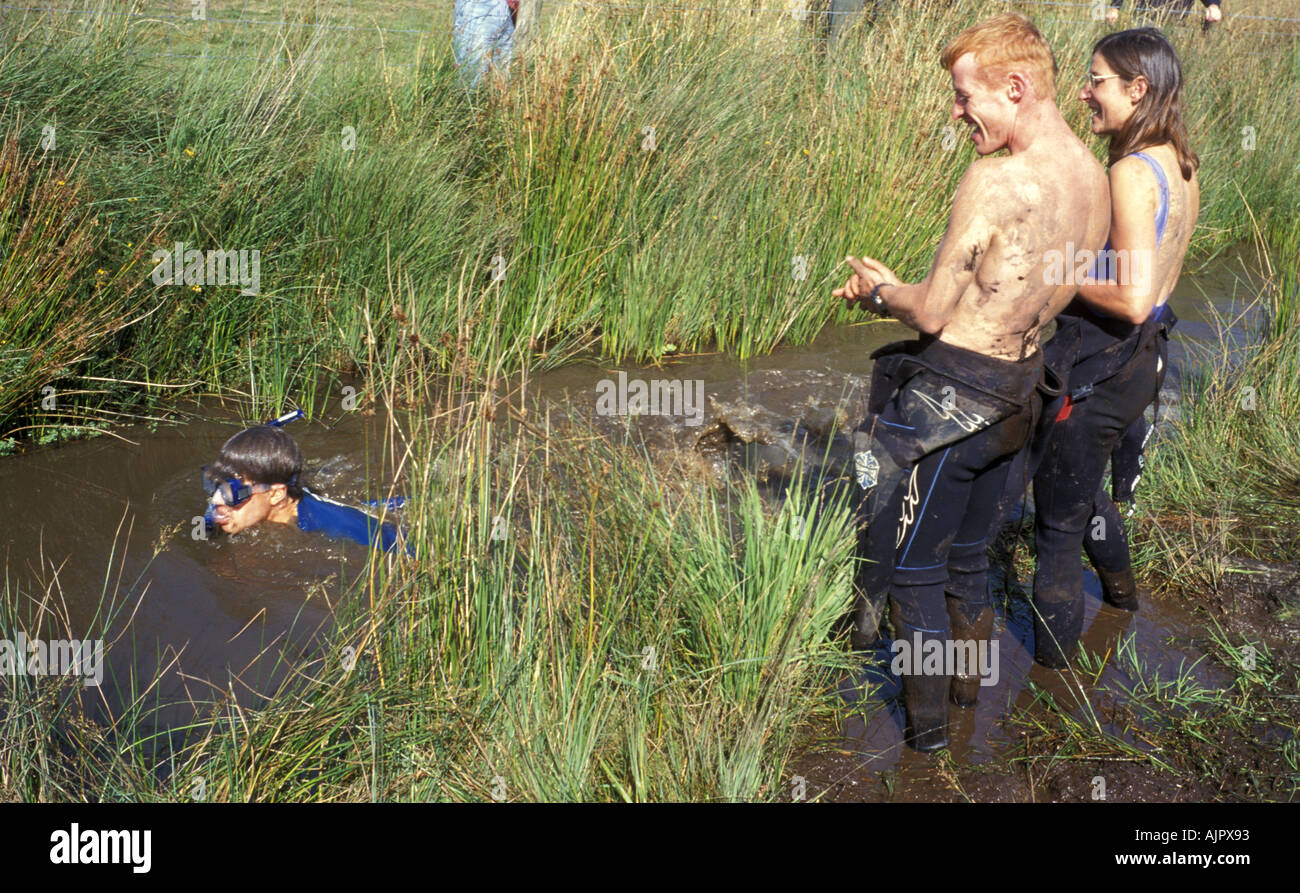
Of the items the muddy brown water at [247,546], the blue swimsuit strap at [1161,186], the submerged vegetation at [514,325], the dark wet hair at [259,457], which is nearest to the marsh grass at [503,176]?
the submerged vegetation at [514,325]

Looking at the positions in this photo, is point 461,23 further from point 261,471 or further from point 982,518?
point 982,518

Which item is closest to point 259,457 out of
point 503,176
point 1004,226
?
point 503,176

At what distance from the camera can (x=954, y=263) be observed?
3203 mm

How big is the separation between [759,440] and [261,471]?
2.40 m

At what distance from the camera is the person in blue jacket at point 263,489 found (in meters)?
4.92

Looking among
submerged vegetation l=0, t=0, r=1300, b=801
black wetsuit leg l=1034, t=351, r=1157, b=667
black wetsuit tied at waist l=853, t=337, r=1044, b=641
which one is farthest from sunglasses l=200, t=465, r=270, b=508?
black wetsuit leg l=1034, t=351, r=1157, b=667

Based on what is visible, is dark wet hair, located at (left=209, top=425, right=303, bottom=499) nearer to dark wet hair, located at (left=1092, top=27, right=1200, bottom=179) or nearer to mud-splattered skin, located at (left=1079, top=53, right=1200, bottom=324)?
mud-splattered skin, located at (left=1079, top=53, right=1200, bottom=324)

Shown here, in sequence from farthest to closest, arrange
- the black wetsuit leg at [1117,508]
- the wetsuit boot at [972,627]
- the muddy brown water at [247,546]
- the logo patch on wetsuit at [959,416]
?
the black wetsuit leg at [1117,508]
the muddy brown water at [247,546]
the wetsuit boot at [972,627]
the logo patch on wetsuit at [959,416]

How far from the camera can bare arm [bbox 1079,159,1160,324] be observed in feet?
11.7

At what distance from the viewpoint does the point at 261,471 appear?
4945mm

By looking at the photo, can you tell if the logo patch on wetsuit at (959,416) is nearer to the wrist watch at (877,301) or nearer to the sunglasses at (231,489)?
the wrist watch at (877,301)

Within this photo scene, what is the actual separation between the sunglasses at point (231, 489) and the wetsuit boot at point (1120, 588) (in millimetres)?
3397

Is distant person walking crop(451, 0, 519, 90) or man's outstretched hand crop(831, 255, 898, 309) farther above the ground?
distant person walking crop(451, 0, 519, 90)

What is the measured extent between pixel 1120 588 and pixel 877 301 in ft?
6.29
